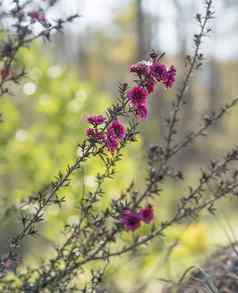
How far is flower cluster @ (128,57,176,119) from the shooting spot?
2053 millimetres

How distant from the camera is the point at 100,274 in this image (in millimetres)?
2250

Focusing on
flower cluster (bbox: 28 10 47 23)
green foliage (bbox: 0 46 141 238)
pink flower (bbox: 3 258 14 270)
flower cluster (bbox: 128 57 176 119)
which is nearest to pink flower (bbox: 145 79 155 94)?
flower cluster (bbox: 128 57 176 119)

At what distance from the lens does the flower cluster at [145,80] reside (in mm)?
2053

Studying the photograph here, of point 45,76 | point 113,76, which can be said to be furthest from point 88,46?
point 45,76

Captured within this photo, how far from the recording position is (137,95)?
2.05 metres

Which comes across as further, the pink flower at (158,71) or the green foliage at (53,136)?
the green foliage at (53,136)

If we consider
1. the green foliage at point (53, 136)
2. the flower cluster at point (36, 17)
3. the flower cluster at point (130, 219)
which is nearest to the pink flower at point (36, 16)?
the flower cluster at point (36, 17)

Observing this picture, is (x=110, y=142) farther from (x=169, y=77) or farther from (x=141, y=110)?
(x=169, y=77)

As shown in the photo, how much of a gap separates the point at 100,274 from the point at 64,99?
4968 mm

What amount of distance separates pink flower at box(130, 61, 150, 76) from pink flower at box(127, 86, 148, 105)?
0.16 feet

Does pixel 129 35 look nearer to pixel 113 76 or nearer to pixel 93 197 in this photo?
pixel 113 76

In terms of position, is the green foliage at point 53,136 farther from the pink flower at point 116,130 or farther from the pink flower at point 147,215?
the pink flower at point 116,130

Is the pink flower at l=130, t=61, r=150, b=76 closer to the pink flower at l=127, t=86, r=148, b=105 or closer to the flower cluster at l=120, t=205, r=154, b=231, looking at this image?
the pink flower at l=127, t=86, r=148, b=105

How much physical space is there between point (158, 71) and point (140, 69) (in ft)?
0.22
